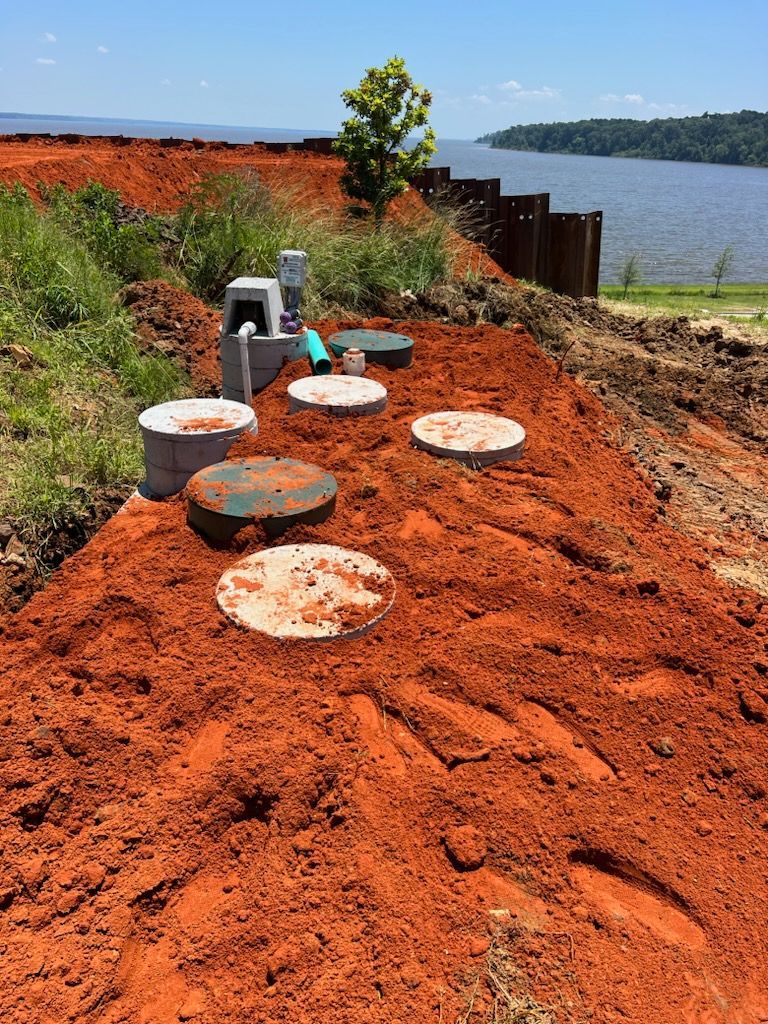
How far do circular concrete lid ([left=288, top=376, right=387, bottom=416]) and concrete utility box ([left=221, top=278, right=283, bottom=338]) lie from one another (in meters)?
0.54

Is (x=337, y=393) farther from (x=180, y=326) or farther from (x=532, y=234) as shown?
(x=532, y=234)

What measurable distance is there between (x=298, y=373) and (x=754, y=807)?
4.73 m

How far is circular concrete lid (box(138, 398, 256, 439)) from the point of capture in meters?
4.65

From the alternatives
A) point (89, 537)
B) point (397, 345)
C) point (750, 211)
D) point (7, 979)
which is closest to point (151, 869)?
point (7, 979)

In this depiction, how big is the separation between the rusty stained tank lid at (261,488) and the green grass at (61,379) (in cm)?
106

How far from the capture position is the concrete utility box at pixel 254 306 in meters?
5.77

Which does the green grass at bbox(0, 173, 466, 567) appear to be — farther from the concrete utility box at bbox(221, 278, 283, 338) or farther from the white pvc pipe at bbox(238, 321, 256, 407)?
the concrete utility box at bbox(221, 278, 283, 338)

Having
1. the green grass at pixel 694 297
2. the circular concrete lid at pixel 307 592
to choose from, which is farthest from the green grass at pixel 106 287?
the green grass at pixel 694 297

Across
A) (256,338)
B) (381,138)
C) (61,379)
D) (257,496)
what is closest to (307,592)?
(257,496)

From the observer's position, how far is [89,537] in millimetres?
4688

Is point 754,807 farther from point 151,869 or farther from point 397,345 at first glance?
point 397,345

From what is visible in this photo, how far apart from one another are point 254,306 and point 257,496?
2546mm

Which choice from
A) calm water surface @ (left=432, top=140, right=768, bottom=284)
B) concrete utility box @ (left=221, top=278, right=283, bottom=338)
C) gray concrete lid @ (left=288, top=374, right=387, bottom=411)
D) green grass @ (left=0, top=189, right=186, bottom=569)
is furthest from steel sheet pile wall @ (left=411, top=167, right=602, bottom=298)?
gray concrete lid @ (left=288, top=374, right=387, bottom=411)

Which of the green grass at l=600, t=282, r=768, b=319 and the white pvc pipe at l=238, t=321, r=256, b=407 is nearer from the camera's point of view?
the white pvc pipe at l=238, t=321, r=256, b=407
